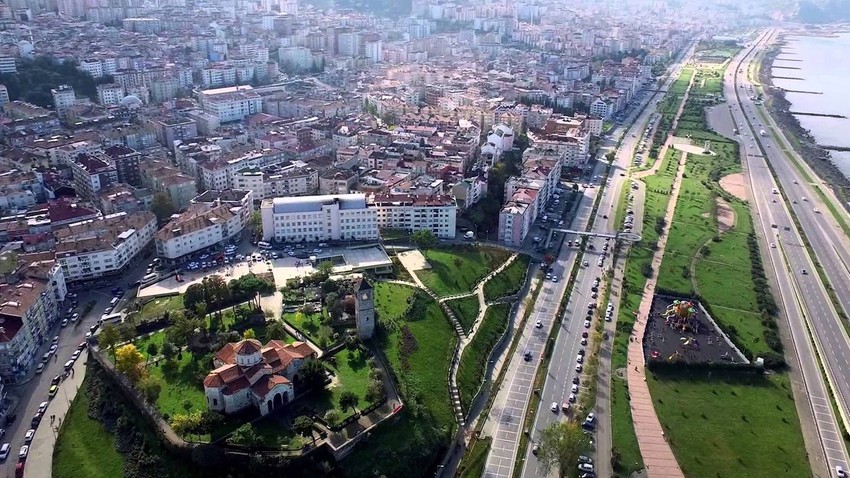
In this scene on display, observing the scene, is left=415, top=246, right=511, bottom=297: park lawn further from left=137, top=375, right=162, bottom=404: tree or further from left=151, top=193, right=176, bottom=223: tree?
left=151, top=193, right=176, bottom=223: tree

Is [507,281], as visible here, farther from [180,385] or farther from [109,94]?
[109,94]


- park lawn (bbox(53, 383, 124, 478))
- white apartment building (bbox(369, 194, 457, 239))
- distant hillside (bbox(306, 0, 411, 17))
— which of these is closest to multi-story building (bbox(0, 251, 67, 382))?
park lawn (bbox(53, 383, 124, 478))

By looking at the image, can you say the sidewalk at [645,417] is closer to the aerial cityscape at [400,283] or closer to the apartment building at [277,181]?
the aerial cityscape at [400,283]

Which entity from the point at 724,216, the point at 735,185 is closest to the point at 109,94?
the point at 724,216

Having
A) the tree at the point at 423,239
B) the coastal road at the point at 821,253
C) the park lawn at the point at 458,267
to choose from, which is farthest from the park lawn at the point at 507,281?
the coastal road at the point at 821,253

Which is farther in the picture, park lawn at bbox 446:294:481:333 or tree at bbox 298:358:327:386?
park lawn at bbox 446:294:481:333

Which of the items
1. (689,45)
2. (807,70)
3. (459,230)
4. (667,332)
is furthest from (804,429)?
(689,45)
